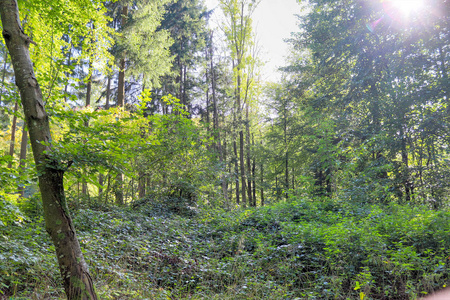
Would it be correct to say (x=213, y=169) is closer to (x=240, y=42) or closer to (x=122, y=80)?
(x=122, y=80)

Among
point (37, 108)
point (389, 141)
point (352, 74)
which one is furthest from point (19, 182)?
point (352, 74)

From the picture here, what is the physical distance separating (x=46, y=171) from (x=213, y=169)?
7689mm

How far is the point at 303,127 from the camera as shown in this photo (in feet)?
48.6

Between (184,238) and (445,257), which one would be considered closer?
(445,257)

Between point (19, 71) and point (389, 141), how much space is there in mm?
9648

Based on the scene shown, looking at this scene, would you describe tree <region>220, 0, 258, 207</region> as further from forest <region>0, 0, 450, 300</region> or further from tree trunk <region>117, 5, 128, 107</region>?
tree trunk <region>117, 5, 128, 107</region>

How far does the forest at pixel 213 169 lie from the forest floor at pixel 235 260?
0.03 m

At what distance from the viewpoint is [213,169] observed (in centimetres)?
1003

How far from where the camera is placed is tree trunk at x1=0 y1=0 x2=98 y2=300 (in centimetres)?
243

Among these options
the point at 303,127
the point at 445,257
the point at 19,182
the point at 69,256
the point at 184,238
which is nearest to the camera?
the point at 69,256

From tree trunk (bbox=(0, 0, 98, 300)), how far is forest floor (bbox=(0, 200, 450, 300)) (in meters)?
0.81

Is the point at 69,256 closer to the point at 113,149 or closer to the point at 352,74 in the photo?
the point at 113,149

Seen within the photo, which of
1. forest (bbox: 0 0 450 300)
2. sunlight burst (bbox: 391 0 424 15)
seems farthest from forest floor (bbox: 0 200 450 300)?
sunlight burst (bbox: 391 0 424 15)

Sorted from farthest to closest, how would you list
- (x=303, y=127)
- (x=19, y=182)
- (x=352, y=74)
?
1. (x=303, y=127)
2. (x=352, y=74)
3. (x=19, y=182)
